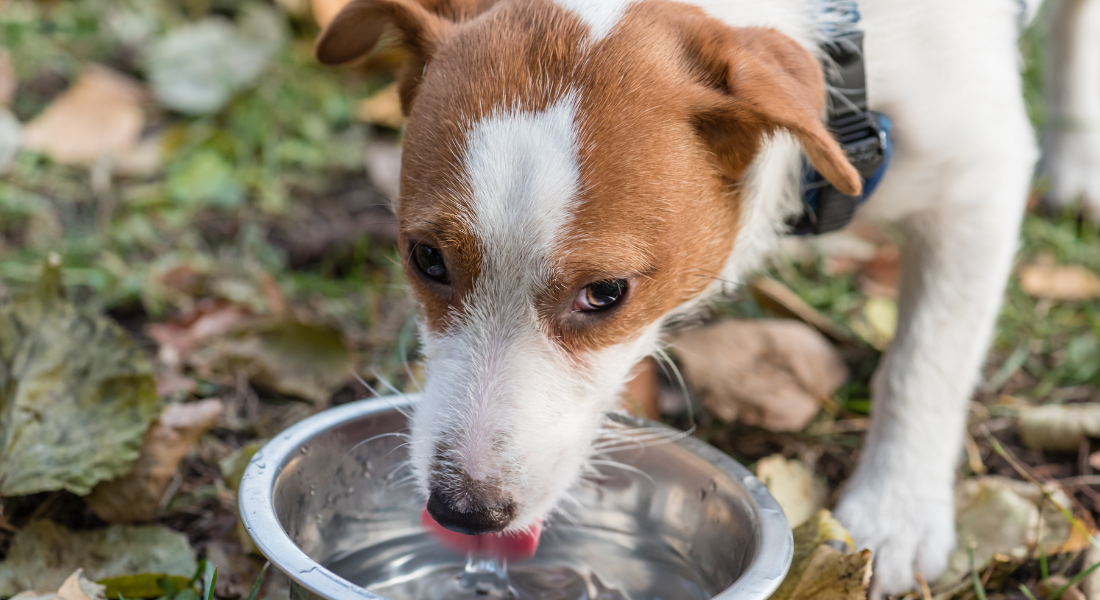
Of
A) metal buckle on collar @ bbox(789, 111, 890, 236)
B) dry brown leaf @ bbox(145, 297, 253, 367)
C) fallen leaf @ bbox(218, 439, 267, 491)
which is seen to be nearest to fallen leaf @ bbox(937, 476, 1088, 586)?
metal buckle on collar @ bbox(789, 111, 890, 236)

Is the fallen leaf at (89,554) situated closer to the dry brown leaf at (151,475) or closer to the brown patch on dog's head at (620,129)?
the dry brown leaf at (151,475)

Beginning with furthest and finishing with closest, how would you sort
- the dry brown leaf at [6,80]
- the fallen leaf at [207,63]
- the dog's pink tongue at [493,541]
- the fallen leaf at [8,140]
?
the fallen leaf at [207,63] < the dry brown leaf at [6,80] < the fallen leaf at [8,140] < the dog's pink tongue at [493,541]

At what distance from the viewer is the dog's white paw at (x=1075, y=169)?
3.83m

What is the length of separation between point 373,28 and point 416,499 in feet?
3.36

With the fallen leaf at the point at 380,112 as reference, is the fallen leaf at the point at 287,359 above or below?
above

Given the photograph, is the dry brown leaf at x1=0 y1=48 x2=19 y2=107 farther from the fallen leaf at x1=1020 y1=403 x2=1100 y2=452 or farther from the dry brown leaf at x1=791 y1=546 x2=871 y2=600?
the fallen leaf at x1=1020 y1=403 x2=1100 y2=452

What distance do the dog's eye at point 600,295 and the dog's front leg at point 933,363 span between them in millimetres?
863

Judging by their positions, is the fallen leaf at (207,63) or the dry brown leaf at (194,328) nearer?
the dry brown leaf at (194,328)

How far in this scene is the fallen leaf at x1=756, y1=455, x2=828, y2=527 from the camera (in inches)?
84.0

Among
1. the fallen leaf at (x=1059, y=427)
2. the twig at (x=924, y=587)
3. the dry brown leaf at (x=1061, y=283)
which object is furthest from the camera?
the dry brown leaf at (x=1061, y=283)

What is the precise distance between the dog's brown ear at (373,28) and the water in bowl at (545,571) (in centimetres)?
100

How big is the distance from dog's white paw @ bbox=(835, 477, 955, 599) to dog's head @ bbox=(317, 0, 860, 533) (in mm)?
724

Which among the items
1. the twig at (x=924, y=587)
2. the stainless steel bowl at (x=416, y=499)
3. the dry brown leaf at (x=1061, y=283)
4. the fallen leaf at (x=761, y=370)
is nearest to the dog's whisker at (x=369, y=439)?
the stainless steel bowl at (x=416, y=499)

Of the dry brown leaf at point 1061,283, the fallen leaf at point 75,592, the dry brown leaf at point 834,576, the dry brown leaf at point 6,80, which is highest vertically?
the dry brown leaf at point 834,576
